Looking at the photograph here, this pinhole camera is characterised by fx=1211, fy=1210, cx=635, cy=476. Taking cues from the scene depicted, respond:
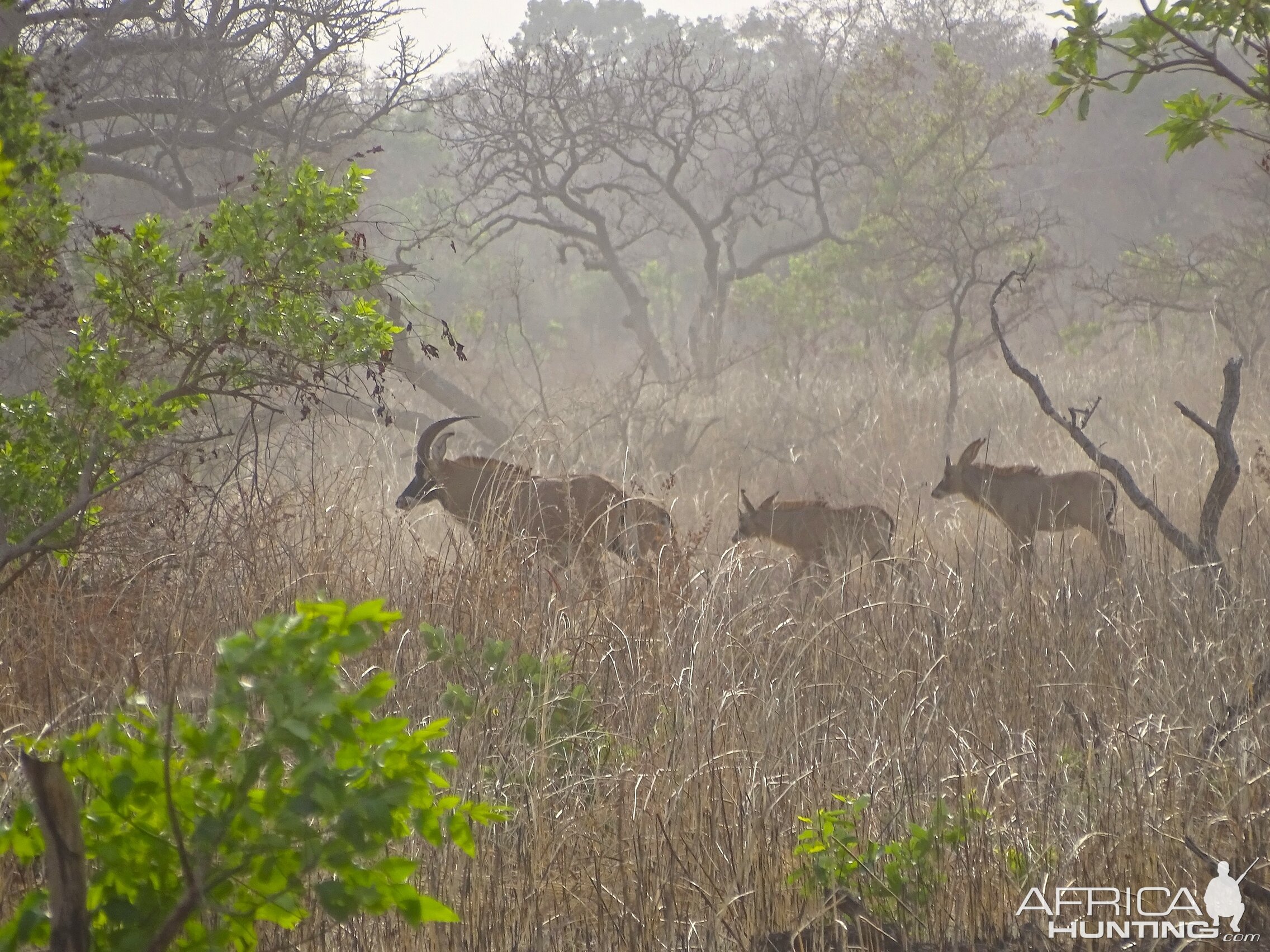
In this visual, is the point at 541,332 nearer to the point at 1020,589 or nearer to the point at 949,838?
the point at 1020,589

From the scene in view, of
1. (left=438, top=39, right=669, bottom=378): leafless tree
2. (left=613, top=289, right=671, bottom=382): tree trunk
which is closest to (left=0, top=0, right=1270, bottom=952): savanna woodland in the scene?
(left=438, top=39, right=669, bottom=378): leafless tree

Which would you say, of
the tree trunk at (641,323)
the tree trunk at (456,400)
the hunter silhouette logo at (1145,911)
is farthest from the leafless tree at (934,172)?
the hunter silhouette logo at (1145,911)

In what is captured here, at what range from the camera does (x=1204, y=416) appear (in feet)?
41.9

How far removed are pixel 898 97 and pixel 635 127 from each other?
4142 mm

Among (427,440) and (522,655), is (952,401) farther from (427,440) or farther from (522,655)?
(522,655)

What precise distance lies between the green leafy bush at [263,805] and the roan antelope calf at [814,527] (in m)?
5.52

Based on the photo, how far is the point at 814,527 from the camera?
7656mm

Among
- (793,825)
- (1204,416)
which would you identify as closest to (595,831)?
(793,825)

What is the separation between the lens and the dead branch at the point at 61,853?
1785mm

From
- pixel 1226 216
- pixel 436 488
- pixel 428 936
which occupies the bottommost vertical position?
pixel 428 936

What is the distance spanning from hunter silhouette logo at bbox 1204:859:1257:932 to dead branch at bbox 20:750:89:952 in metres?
2.64

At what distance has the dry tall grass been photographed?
127 inches

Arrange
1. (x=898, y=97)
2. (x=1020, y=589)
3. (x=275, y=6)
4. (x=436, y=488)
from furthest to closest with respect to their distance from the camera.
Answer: (x=898, y=97) < (x=275, y=6) < (x=436, y=488) < (x=1020, y=589)

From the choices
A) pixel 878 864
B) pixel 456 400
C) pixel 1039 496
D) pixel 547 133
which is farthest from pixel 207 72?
pixel 878 864
